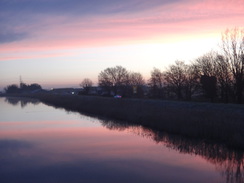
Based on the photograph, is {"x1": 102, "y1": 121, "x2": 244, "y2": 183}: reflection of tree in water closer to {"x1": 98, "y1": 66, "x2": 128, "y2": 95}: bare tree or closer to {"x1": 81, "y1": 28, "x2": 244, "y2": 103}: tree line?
{"x1": 81, "y1": 28, "x2": 244, "y2": 103}: tree line

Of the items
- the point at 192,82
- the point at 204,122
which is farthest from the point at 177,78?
the point at 204,122

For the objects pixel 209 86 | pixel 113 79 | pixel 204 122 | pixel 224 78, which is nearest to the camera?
pixel 204 122

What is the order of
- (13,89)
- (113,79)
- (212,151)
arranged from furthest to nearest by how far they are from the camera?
1. (13,89)
2. (113,79)
3. (212,151)

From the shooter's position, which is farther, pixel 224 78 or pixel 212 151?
pixel 224 78

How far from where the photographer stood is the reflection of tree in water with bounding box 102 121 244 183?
430 inches

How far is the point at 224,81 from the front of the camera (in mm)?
34531

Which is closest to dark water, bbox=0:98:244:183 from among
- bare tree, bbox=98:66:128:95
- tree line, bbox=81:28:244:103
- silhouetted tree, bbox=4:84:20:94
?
tree line, bbox=81:28:244:103

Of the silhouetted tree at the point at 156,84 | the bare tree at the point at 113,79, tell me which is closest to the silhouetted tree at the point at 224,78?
the silhouetted tree at the point at 156,84

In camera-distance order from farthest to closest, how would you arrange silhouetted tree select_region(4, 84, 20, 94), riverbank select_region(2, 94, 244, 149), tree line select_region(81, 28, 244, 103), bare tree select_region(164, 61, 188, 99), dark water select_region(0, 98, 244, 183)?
silhouetted tree select_region(4, 84, 20, 94) → bare tree select_region(164, 61, 188, 99) → tree line select_region(81, 28, 244, 103) → riverbank select_region(2, 94, 244, 149) → dark water select_region(0, 98, 244, 183)

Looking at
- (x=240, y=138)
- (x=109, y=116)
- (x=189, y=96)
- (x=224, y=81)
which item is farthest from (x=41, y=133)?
(x=189, y=96)

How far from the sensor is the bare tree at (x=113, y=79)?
272ft

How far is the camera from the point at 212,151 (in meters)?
13.9

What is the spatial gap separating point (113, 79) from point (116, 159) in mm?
75157

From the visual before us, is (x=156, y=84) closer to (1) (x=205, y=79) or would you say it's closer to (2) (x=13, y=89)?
(1) (x=205, y=79)
